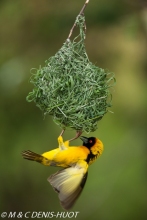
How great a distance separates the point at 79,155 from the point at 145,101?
255 cm

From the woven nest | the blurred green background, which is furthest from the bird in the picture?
the blurred green background

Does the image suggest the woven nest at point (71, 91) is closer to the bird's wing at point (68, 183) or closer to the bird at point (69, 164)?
the bird at point (69, 164)

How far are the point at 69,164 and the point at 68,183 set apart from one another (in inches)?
5.8

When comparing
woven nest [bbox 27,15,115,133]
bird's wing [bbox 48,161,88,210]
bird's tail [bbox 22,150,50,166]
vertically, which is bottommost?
bird's wing [bbox 48,161,88,210]

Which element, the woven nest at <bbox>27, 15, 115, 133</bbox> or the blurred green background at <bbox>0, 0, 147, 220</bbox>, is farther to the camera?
the blurred green background at <bbox>0, 0, 147, 220</bbox>

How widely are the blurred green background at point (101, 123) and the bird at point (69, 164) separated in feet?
5.84

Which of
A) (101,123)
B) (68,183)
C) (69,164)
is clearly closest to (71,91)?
(69,164)

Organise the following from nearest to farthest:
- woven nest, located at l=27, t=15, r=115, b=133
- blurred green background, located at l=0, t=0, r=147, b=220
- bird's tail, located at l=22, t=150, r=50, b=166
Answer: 1. bird's tail, located at l=22, t=150, r=50, b=166
2. woven nest, located at l=27, t=15, r=115, b=133
3. blurred green background, located at l=0, t=0, r=147, b=220

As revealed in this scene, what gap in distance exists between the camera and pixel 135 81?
6.82 metres

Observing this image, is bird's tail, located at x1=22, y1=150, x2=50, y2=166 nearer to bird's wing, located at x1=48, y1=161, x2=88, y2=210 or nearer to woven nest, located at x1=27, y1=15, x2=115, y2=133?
bird's wing, located at x1=48, y1=161, x2=88, y2=210

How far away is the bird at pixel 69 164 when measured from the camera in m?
3.68

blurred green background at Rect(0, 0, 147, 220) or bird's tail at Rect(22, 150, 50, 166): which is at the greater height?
blurred green background at Rect(0, 0, 147, 220)

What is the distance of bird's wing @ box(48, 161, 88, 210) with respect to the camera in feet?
12.1

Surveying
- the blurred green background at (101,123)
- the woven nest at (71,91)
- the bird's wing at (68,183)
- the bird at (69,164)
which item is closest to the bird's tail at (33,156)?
the bird at (69,164)
